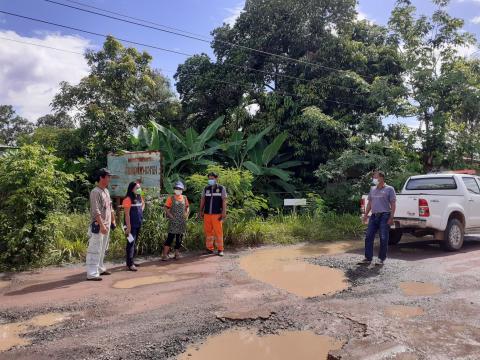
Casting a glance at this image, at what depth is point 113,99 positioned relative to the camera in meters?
17.2

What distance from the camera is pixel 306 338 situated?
13.4 ft

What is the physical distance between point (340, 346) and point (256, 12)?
15854 millimetres

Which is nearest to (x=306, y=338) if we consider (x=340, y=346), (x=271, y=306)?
(x=340, y=346)

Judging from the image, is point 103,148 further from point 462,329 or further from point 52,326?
point 462,329

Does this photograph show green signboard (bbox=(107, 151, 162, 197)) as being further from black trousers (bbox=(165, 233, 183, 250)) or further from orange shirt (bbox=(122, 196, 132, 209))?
orange shirt (bbox=(122, 196, 132, 209))

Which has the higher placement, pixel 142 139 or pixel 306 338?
pixel 142 139

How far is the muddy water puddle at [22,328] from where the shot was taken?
13.1 feet

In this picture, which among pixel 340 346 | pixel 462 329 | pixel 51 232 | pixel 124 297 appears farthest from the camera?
pixel 51 232

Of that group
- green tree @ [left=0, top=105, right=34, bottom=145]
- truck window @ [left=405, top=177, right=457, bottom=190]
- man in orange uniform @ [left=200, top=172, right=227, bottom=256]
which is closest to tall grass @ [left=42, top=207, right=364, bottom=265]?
man in orange uniform @ [left=200, top=172, right=227, bottom=256]

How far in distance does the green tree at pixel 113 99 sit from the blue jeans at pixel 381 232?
10.1 m

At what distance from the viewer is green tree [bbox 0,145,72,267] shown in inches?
275

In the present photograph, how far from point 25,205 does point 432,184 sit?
8.72 metres

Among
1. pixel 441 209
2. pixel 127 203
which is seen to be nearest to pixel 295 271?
pixel 127 203

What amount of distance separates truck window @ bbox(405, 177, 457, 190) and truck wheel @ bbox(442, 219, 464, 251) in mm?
913
